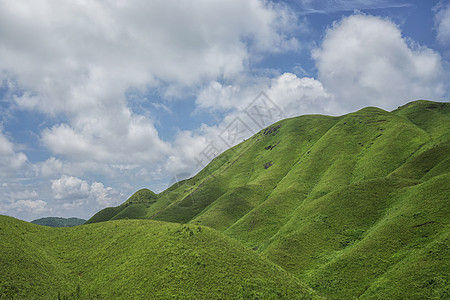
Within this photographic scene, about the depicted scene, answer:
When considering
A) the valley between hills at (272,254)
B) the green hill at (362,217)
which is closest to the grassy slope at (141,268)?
the valley between hills at (272,254)

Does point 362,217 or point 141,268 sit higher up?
point 141,268

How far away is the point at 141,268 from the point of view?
130ft

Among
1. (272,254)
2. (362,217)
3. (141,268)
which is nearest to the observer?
(141,268)

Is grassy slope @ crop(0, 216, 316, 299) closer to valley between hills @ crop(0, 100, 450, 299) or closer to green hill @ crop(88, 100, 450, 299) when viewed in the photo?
valley between hills @ crop(0, 100, 450, 299)

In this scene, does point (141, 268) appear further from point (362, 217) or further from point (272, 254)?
point (362, 217)

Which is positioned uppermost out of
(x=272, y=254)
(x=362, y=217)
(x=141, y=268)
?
(x=141, y=268)

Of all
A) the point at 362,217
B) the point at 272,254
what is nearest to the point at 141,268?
the point at 272,254

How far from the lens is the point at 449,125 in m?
140

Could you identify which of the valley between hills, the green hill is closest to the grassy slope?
the valley between hills

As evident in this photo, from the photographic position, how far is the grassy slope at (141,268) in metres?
33.7

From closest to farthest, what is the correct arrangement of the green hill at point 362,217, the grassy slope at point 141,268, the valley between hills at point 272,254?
the grassy slope at point 141,268
the valley between hills at point 272,254
the green hill at point 362,217

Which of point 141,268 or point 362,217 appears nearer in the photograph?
point 141,268

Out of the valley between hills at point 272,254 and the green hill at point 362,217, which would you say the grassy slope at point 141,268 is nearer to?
the valley between hills at point 272,254

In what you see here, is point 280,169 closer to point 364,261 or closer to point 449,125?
point 449,125
